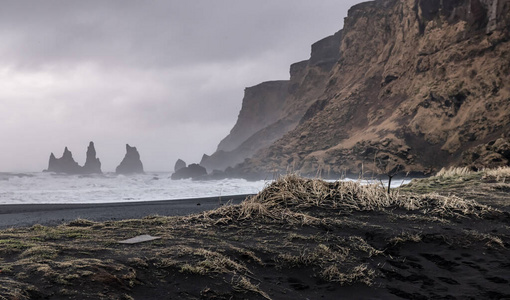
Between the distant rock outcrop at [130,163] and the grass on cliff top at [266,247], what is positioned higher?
the distant rock outcrop at [130,163]

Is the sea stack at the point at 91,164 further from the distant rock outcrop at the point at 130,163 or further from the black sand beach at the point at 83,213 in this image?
the black sand beach at the point at 83,213

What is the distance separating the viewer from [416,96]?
43.0 meters

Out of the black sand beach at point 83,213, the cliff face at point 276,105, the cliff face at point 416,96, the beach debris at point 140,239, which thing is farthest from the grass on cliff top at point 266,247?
the cliff face at point 276,105

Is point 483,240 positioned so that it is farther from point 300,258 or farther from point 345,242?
point 300,258

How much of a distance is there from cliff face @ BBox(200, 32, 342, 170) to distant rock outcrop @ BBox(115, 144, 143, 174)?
24.7 metres

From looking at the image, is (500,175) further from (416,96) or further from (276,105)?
(276,105)

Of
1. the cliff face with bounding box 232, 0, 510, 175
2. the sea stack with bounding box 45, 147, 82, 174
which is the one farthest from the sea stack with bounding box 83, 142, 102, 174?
the cliff face with bounding box 232, 0, 510, 175

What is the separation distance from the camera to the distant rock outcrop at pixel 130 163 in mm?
135875

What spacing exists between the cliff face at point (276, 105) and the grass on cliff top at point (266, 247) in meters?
79.8

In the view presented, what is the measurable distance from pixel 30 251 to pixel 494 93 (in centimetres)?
3931

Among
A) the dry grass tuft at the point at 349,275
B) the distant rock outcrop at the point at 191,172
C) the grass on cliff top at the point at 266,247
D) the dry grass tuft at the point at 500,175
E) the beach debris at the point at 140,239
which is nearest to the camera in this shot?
the grass on cliff top at the point at 266,247

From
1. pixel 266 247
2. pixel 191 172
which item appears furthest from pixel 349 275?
pixel 191 172

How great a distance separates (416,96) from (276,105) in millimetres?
88573

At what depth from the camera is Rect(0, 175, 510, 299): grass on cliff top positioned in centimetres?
407
